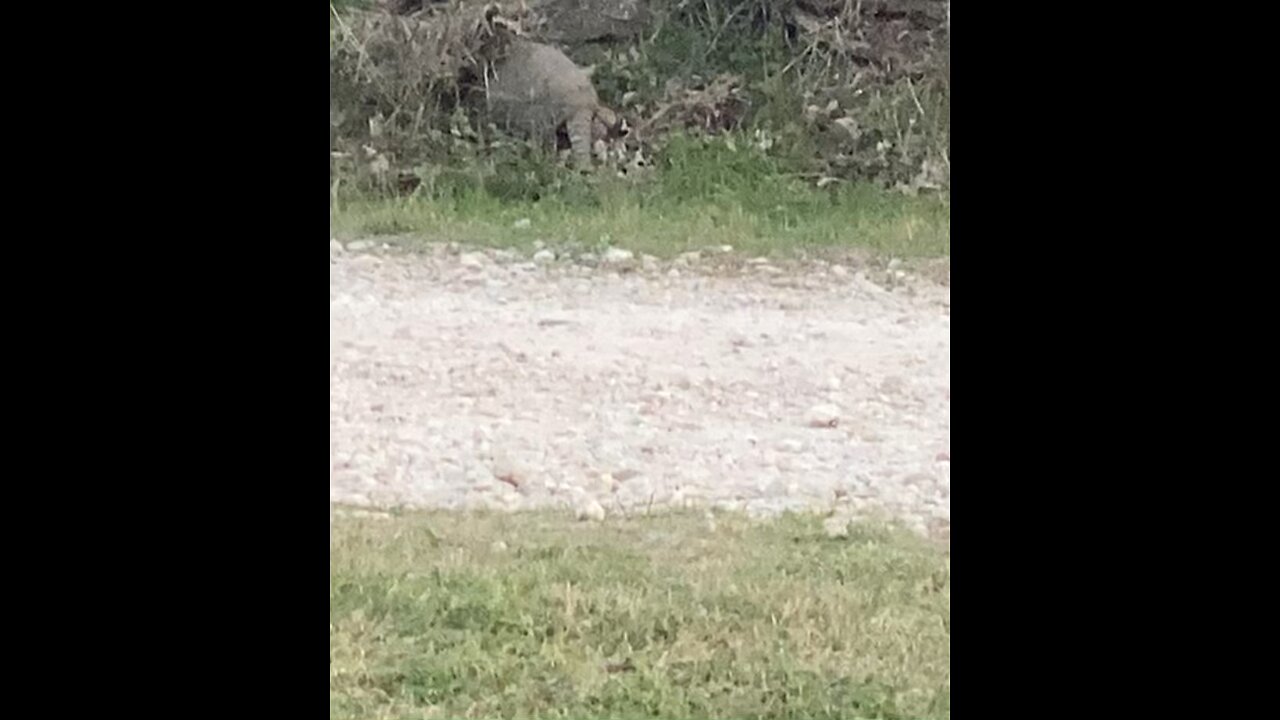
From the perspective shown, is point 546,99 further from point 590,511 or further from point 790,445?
point 590,511

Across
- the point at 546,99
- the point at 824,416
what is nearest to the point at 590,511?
the point at 824,416

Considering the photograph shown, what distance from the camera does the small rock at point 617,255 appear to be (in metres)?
2.94

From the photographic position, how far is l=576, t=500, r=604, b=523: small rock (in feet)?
7.25

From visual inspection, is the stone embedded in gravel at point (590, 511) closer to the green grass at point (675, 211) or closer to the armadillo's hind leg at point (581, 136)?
the green grass at point (675, 211)

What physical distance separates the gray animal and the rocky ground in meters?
0.47

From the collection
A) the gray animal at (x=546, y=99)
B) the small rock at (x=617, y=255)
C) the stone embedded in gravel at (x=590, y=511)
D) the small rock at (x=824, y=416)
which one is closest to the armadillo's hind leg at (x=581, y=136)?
the gray animal at (x=546, y=99)

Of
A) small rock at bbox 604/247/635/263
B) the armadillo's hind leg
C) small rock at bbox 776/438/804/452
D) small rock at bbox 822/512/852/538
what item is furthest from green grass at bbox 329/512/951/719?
the armadillo's hind leg

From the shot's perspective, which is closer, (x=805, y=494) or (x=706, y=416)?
(x=805, y=494)

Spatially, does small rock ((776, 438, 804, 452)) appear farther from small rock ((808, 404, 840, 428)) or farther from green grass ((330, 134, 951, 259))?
green grass ((330, 134, 951, 259))

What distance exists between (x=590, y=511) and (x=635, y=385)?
0.36 meters

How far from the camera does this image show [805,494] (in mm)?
2271
